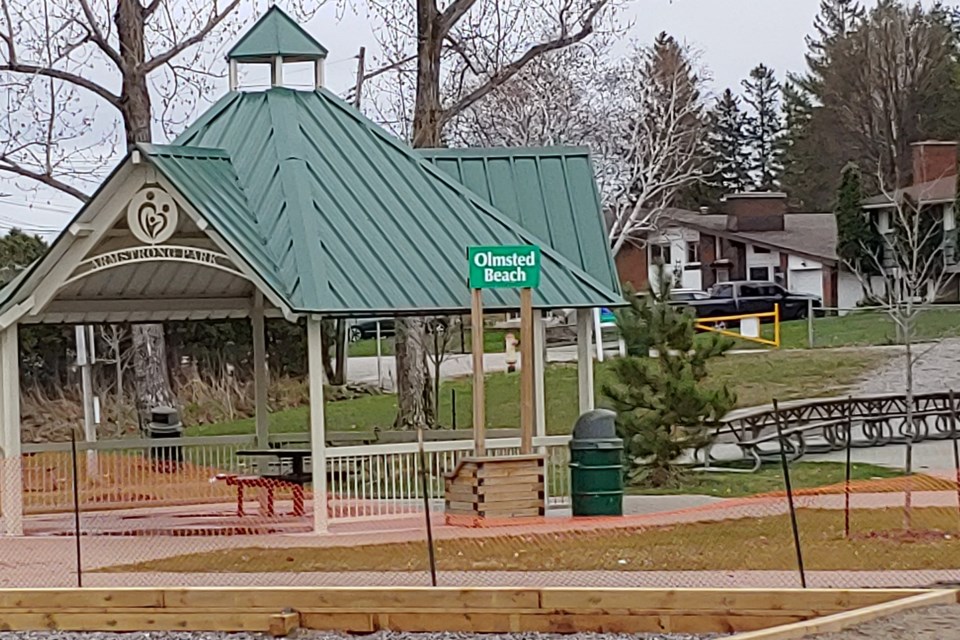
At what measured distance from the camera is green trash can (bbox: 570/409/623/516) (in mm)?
16422

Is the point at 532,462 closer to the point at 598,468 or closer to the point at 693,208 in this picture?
the point at 598,468

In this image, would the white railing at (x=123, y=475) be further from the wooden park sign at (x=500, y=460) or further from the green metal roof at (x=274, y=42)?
the green metal roof at (x=274, y=42)

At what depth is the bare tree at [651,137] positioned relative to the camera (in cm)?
4909

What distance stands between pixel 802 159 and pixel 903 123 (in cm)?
1044

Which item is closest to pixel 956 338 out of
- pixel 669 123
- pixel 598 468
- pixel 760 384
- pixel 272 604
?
pixel 760 384

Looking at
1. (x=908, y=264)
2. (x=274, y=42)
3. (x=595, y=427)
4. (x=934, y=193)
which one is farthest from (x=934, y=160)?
(x=595, y=427)

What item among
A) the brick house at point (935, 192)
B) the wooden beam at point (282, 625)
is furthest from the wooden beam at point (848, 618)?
the brick house at point (935, 192)

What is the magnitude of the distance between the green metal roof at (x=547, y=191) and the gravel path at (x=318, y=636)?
26.8ft

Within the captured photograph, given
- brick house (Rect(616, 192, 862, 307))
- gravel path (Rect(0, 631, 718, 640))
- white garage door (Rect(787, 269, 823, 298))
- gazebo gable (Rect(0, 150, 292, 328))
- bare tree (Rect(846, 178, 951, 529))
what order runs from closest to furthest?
gravel path (Rect(0, 631, 718, 640)), gazebo gable (Rect(0, 150, 292, 328)), bare tree (Rect(846, 178, 951, 529)), brick house (Rect(616, 192, 862, 307)), white garage door (Rect(787, 269, 823, 298))

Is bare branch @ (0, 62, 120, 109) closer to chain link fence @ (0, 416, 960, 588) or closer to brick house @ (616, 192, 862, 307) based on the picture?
chain link fence @ (0, 416, 960, 588)

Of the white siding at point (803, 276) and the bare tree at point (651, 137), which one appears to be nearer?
the bare tree at point (651, 137)

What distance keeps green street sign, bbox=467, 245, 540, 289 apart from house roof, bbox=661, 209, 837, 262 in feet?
141

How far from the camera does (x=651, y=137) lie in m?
49.4

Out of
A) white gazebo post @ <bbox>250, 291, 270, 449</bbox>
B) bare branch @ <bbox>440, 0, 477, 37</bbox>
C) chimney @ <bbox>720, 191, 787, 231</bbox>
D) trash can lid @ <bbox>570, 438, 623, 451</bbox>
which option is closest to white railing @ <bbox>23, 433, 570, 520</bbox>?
white gazebo post @ <bbox>250, 291, 270, 449</bbox>
